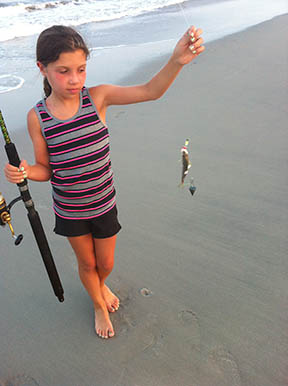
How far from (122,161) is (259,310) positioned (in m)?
2.26

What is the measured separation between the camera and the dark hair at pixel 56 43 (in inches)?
67.5

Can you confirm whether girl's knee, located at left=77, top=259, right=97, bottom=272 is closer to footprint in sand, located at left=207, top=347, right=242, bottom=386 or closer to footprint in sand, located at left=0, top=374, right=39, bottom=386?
footprint in sand, located at left=0, top=374, right=39, bottom=386

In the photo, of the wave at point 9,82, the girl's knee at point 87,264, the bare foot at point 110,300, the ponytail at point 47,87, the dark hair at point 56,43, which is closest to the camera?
the dark hair at point 56,43

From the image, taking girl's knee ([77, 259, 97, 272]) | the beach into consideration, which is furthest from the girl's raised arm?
girl's knee ([77, 259, 97, 272])

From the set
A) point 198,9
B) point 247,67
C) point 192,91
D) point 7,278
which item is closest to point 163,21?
point 198,9

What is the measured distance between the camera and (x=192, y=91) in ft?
17.9

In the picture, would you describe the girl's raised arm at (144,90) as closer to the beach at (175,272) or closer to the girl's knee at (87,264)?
the beach at (175,272)

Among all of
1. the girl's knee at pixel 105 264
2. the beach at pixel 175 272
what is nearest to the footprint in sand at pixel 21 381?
the beach at pixel 175 272

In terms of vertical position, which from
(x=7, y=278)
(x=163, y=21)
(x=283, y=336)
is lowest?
(x=283, y=336)

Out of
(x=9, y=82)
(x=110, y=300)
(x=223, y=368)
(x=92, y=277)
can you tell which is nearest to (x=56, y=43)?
(x=92, y=277)

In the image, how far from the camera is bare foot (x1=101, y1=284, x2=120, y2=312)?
2.54 meters

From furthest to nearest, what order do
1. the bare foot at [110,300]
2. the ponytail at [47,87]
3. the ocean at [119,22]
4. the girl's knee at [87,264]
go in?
1. the ocean at [119,22]
2. the bare foot at [110,300]
3. the girl's knee at [87,264]
4. the ponytail at [47,87]

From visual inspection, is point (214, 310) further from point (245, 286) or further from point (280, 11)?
point (280, 11)

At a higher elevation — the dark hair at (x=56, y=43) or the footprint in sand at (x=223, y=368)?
the dark hair at (x=56, y=43)
